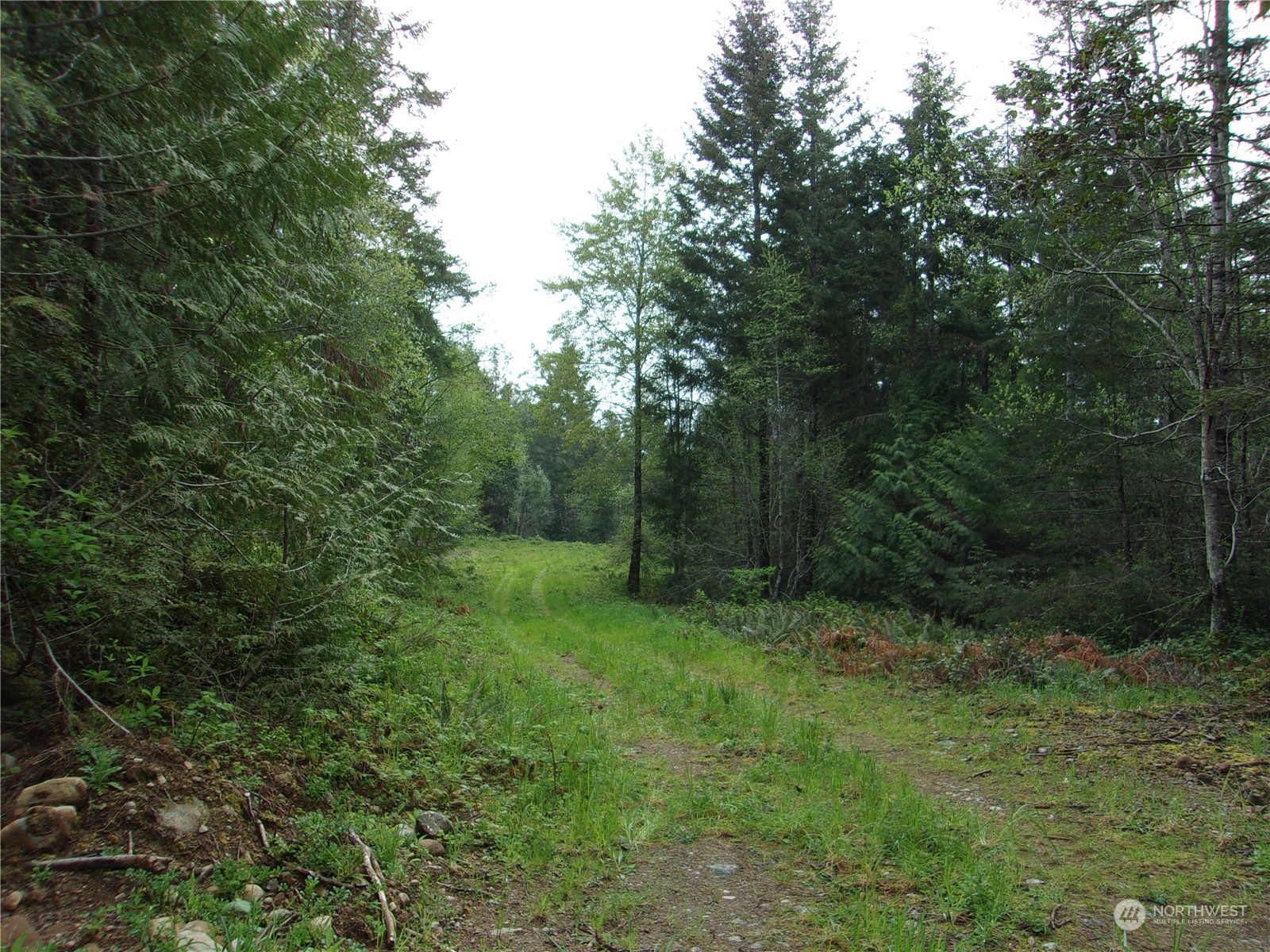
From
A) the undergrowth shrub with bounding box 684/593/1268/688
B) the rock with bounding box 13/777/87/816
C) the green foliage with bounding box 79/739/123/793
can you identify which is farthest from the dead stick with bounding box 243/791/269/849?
the undergrowth shrub with bounding box 684/593/1268/688

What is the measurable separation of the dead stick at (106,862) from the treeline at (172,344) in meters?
0.94

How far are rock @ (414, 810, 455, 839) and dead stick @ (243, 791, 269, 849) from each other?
2.99 ft

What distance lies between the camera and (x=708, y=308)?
827 inches

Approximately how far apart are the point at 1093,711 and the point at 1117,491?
7.96 meters

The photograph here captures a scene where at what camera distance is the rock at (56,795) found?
9.16 feet

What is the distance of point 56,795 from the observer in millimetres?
2857

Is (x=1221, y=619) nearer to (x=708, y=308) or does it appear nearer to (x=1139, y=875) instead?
(x=1139, y=875)

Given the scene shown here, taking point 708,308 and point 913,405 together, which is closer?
point 913,405

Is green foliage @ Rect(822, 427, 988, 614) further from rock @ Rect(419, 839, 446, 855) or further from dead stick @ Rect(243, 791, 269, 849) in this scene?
dead stick @ Rect(243, 791, 269, 849)

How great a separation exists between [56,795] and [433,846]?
71.6 inches

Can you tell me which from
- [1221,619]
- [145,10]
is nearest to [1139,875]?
[145,10]

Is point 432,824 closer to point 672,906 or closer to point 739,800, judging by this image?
point 672,906

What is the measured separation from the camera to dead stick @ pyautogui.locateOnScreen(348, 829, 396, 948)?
2.99 meters

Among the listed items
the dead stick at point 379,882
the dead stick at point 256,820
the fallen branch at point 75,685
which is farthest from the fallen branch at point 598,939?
the fallen branch at point 75,685
